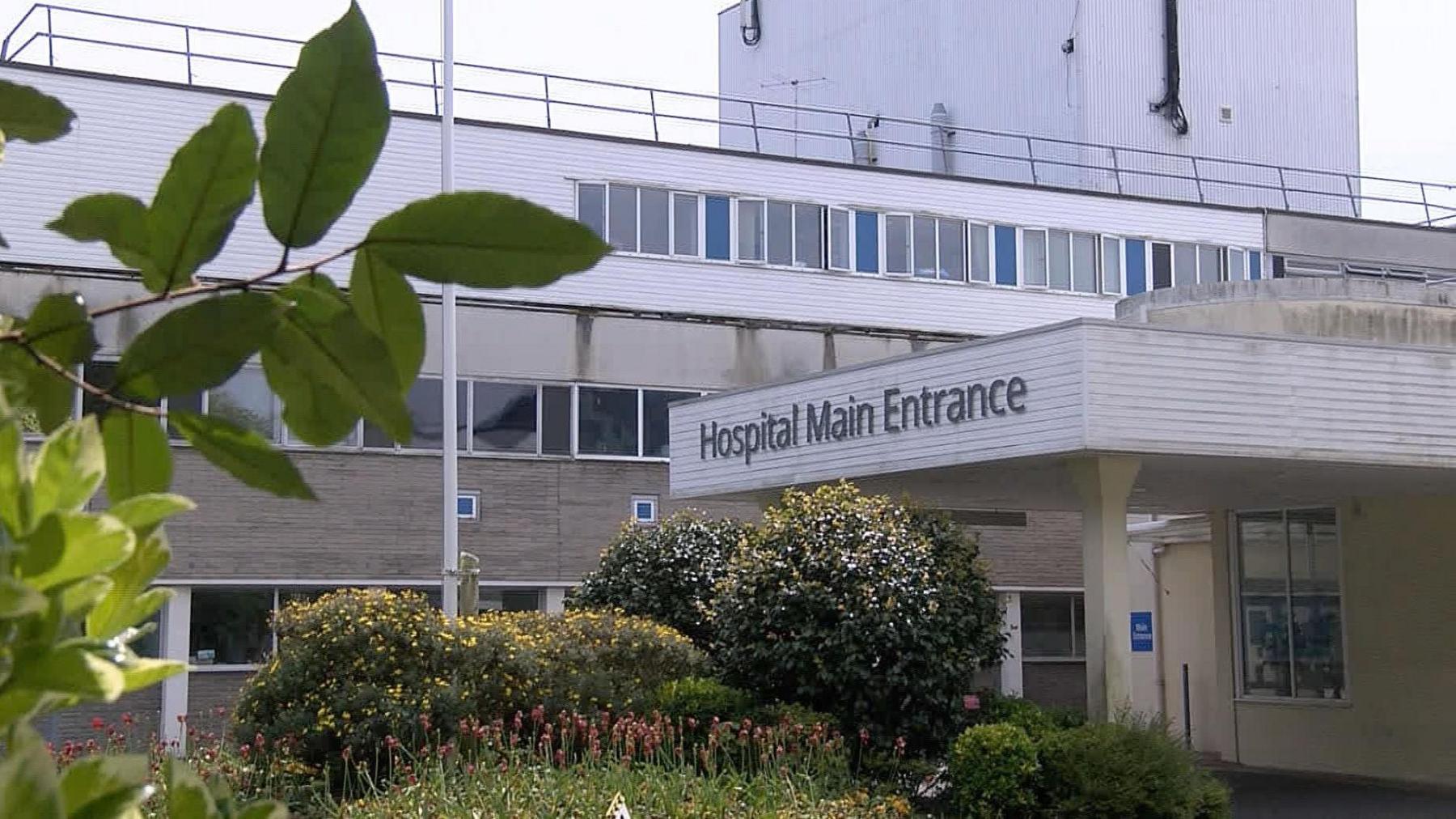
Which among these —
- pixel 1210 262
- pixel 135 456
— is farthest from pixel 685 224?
pixel 135 456

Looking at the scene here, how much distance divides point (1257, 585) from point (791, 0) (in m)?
31.6

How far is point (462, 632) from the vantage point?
610 inches

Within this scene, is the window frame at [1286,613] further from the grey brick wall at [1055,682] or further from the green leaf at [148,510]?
the green leaf at [148,510]

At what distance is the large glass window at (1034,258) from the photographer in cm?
3878

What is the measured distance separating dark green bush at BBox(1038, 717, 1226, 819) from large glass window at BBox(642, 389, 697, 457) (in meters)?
18.1

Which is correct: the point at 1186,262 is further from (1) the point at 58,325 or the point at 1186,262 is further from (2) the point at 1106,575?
(1) the point at 58,325

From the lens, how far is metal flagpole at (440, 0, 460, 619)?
1057 inches

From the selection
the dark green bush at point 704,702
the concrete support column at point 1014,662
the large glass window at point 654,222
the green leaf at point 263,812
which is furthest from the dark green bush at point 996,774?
the large glass window at point 654,222

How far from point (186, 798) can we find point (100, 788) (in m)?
0.11

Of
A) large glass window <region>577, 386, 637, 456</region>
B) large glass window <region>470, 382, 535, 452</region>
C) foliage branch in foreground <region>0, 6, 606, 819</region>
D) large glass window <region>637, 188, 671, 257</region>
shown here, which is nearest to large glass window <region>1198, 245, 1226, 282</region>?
large glass window <region>637, 188, 671, 257</region>

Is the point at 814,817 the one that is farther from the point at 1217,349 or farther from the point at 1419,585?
the point at 1419,585

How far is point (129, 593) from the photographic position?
4.47 ft

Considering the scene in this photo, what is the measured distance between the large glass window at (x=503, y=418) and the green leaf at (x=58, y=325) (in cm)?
3036

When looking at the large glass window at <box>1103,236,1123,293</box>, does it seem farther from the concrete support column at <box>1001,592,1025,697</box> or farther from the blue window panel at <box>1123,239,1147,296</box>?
the concrete support column at <box>1001,592,1025,697</box>
